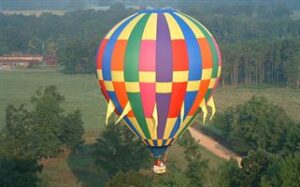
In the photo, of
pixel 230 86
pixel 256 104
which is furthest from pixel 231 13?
pixel 256 104

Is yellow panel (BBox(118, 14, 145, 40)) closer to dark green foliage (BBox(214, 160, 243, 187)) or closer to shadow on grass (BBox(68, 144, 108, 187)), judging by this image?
dark green foliage (BBox(214, 160, 243, 187))

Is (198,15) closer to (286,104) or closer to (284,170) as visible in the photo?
(286,104)

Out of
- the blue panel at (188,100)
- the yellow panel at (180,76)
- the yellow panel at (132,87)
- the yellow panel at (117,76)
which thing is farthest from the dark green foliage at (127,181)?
the yellow panel at (180,76)

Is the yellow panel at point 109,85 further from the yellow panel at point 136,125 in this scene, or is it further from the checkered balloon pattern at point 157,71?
the yellow panel at point 136,125

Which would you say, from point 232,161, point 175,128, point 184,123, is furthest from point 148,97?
point 232,161

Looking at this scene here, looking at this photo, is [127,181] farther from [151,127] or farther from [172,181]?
[151,127]

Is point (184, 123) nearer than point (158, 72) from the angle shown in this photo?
No

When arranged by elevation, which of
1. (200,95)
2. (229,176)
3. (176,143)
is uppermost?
(200,95)
